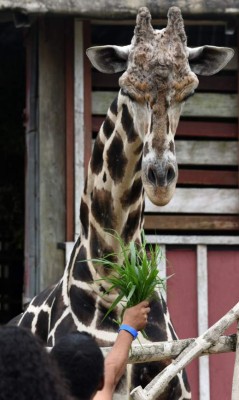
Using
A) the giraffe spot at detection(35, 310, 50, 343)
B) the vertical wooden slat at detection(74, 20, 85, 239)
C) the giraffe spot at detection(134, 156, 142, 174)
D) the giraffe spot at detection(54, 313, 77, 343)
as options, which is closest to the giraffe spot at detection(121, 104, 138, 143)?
the giraffe spot at detection(134, 156, 142, 174)

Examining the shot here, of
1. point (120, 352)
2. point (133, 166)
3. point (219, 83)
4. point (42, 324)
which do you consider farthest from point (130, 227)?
point (219, 83)

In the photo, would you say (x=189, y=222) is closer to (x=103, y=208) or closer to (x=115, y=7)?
(x=115, y=7)

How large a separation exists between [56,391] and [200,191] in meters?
6.22

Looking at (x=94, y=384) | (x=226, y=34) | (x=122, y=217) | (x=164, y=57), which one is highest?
(x=226, y=34)

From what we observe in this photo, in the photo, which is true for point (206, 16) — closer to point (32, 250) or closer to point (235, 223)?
point (235, 223)

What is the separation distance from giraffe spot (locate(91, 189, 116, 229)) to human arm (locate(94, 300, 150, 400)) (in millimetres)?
1233

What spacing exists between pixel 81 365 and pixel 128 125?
256 cm

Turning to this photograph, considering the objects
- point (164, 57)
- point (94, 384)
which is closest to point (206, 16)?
point (164, 57)

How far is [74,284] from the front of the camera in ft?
21.0

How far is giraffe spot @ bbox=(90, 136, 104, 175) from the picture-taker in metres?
6.34

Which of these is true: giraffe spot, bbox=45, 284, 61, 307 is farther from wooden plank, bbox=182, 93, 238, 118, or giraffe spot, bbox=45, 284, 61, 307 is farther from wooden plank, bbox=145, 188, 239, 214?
wooden plank, bbox=182, 93, 238, 118

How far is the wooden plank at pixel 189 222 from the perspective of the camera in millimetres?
9211

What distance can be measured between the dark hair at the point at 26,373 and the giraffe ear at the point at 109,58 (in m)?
3.33

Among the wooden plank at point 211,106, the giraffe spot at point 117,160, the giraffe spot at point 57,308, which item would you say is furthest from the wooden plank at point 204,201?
the giraffe spot at point 117,160
